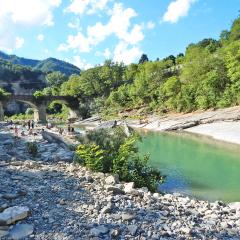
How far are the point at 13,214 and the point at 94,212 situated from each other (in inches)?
112

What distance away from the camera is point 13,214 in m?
12.7

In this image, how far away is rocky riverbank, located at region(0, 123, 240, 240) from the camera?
487 inches

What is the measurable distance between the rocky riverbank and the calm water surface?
8.25 m

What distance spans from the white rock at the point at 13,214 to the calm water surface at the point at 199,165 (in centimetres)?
1342

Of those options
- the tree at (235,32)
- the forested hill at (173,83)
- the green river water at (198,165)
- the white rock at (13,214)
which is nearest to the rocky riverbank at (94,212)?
the white rock at (13,214)

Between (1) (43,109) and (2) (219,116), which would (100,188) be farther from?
(1) (43,109)

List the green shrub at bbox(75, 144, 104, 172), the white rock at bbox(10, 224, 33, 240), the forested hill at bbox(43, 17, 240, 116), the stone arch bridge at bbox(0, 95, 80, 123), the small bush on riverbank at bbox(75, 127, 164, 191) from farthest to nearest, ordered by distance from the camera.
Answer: the stone arch bridge at bbox(0, 95, 80, 123)
the forested hill at bbox(43, 17, 240, 116)
the green shrub at bbox(75, 144, 104, 172)
the small bush on riverbank at bbox(75, 127, 164, 191)
the white rock at bbox(10, 224, 33, 240)

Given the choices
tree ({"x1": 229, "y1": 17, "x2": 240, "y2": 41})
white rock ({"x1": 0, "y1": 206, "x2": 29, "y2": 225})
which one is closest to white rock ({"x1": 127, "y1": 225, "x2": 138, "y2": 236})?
white rock ({"x1": 0, "y1": 206, "x2": 29, "y2": 225})

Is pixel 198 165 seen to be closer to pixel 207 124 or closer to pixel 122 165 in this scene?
pixel 122 165

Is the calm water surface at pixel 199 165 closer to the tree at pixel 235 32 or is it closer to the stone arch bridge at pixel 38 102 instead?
the stone arch bridge at pixel 38 102

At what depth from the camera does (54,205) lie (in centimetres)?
1468

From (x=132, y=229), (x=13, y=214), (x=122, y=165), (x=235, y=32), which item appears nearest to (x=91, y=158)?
(x=122, y=165)

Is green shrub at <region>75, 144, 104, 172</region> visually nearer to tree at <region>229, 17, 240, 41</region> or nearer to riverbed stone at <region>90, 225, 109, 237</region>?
riverbed stone at <region>90, 225, 109, 237</region>

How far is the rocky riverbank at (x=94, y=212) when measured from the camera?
12367 mm
